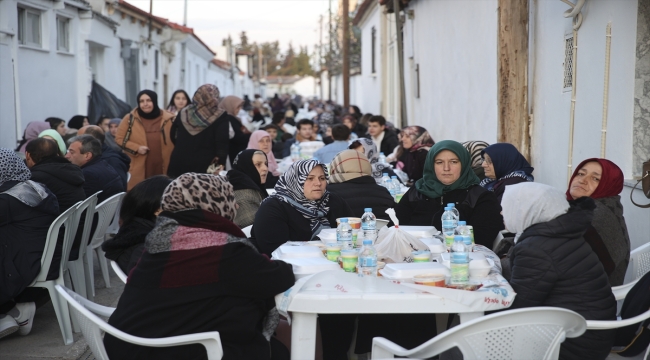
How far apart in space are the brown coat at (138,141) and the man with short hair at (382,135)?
388cm

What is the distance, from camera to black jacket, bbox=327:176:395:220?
585cm

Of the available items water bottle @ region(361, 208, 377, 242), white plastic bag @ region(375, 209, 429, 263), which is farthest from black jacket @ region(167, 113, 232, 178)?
white plastic bag @ region(375, 209, 429, 263)

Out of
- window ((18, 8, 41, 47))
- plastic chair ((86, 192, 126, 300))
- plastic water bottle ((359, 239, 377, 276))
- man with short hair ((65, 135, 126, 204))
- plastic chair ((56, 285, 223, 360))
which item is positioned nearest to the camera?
plastic chair ((56, 285, 223, 360))

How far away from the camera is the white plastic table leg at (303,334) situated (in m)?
3.51

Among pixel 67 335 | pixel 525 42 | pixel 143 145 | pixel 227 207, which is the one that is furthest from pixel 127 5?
pixel 227 207

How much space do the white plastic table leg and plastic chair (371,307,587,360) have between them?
0.61 metres

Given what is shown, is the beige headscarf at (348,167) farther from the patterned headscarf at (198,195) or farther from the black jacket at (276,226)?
the patterned headscarf at (198,195)

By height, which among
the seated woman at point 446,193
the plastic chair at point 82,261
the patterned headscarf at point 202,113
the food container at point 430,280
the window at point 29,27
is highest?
the window at point 29,27

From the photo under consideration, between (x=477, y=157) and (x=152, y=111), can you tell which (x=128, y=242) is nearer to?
(x=477, y=157)

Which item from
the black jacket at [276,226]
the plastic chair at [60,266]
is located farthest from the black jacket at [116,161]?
the black jacket at [276,226]

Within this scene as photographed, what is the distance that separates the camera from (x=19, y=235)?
5.28m

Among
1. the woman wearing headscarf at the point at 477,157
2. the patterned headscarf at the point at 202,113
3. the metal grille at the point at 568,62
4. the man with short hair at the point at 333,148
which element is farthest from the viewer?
the man with short hair at the point at 333,148

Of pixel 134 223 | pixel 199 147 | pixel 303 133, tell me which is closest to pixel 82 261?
pixel 134 223

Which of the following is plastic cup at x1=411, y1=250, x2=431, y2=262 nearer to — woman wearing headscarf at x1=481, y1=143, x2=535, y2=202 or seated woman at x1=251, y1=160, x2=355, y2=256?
seated woman at x1=251, y1=160, x2=355, y2=256
